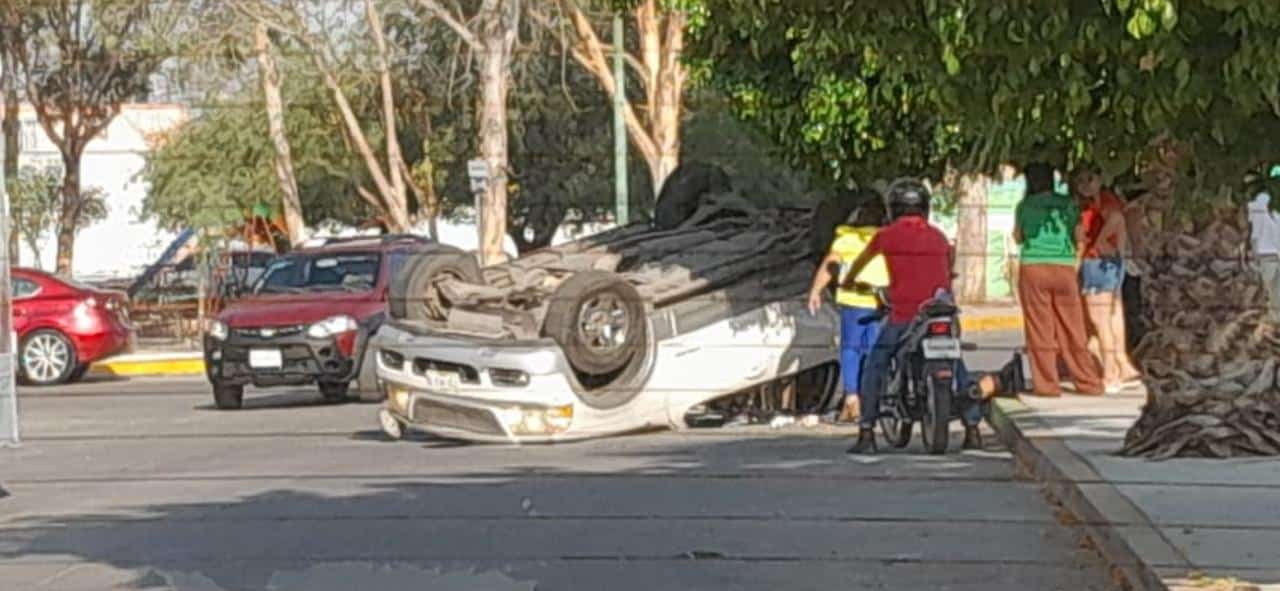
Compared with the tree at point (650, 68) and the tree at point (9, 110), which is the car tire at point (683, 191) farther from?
the tree at point (9, 110)

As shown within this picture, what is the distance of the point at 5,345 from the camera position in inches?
573

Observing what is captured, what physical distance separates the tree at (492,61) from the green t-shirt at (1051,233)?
4.60 metres

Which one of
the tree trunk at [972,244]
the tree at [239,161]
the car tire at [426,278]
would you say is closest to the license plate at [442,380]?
the car tire at [426,278]

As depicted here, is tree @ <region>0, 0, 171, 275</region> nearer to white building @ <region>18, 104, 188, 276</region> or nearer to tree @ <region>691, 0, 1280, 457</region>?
white building @ <region>18, 104, 188, 276</region>

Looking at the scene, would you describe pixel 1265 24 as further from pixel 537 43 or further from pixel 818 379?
pixel 818 379

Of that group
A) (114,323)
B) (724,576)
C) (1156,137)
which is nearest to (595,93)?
(724,576)

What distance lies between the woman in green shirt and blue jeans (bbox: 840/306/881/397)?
5.09 feet

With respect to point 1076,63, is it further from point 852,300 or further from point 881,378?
point 852,300

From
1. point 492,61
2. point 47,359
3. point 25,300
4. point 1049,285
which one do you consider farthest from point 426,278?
point 47,359

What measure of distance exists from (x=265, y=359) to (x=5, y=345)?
2.59 metres

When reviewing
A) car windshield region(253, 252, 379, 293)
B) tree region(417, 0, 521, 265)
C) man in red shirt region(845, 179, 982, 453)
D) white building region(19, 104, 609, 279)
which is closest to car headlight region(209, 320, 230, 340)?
car windshield region(253, 252, 379, 293)

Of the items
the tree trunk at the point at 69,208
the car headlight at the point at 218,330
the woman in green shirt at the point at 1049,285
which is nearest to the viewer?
the tree trunk at the point at 69,208

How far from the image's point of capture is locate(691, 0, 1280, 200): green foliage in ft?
16.6

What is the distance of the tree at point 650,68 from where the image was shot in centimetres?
1185
